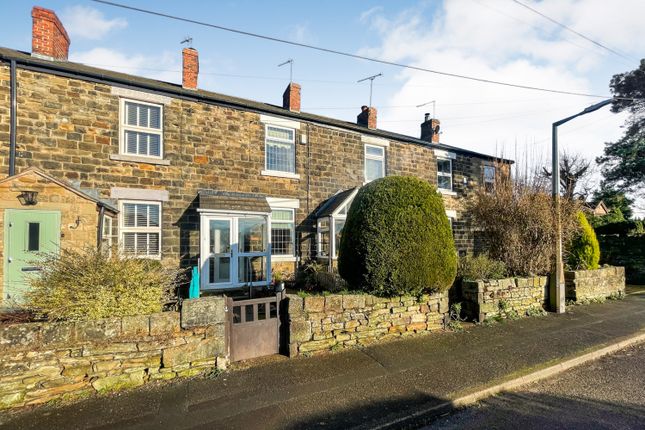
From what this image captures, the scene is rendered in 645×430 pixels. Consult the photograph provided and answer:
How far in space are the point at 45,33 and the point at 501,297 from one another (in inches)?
533

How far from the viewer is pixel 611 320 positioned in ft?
27.9

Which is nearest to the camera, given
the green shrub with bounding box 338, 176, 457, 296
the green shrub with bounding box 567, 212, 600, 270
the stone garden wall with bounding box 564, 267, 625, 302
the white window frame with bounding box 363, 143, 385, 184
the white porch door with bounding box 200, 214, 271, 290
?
the green shrub with bounding box 338, 176, 457, 296

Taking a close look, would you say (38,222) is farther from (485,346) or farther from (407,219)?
(485,346)

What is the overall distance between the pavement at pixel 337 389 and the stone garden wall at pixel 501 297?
1087 millimetres

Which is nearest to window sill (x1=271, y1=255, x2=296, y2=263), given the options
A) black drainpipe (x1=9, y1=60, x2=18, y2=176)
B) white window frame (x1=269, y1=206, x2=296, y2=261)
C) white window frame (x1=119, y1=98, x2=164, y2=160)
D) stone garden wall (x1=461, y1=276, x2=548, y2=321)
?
white window frame (x1=269, y1=206, x2=296, y2=261)

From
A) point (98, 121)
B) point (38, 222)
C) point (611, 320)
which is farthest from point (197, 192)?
point (611, 320)

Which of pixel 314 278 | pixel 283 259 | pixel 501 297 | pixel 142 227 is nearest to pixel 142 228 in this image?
pixel 142 227

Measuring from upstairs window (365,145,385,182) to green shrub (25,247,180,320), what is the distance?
32.9 ft

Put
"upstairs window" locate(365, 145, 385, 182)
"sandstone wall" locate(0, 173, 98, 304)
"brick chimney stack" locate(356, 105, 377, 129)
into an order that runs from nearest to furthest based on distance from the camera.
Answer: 1. "sandstone wall" locate(0, 173, 98, 304)
2. "upstairs window" locate(365, 145, 385, 182)
3. "brick chimney stack" locate(356, 105, 377, 129)

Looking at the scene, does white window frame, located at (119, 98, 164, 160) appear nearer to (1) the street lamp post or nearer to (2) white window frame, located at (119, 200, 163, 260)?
(2) white window frame, located at (119, 200, 163, 260)

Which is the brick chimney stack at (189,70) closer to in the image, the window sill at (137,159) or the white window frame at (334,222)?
the window sill at (137,159)

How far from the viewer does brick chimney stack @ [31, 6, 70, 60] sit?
356 inches

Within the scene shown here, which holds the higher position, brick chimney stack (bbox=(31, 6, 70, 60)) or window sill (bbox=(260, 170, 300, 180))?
brick chimney stack (bbox=(31, 6, 70, 60))

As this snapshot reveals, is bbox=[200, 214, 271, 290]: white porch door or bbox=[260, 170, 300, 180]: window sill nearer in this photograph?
bbox=[200, 214, 271, 290]: white porch door
